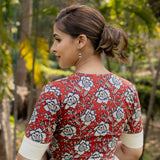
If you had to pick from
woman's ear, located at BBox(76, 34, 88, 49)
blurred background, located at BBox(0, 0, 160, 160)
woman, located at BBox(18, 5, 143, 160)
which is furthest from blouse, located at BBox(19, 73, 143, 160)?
blurred background, located at BBox(0, 0, 160, 160)

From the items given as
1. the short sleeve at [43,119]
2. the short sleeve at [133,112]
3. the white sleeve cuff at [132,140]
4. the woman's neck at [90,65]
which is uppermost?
the woman's neck at [90,65]

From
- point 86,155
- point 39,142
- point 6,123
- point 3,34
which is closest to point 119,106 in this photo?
point 86,155

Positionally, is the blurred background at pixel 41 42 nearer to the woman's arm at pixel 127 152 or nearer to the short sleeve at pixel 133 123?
the short sleeve at pixel 133 123

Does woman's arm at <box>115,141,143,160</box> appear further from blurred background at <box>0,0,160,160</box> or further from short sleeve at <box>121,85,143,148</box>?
blurred background at <box>0,0,160,160</box>

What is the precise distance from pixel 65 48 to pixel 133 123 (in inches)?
Result: 18.5

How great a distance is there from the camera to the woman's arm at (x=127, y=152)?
1.16m

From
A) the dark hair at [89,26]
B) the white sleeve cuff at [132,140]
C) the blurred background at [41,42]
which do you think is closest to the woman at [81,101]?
the dark hair at [89,26]

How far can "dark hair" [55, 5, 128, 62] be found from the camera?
2.98 feet

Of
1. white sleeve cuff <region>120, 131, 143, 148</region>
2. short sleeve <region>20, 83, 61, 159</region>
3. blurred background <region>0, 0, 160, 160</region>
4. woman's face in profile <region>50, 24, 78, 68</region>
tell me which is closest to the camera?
short sleeve <region>20, 83, 61, 159</region>

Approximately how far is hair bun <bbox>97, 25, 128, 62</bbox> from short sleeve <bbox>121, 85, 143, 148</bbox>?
0.59 feet

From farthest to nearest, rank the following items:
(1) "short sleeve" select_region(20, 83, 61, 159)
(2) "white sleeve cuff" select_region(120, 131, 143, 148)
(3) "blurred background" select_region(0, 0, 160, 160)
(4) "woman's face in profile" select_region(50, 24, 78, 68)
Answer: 1. (3) "blurred background" select_region(0, 0, 160, 160)
2. (2) "white sleeve cuff" select_region(120, 131, 143, 148)
3. (4) "woman's face in profile" select_region(50, 24, 78, 68)
4. (1) "short sleeve" select_region(20, 83, 61, 159)

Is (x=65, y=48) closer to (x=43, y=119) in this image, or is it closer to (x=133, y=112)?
(x=43, y=119)

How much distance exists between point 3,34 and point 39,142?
1631 mm

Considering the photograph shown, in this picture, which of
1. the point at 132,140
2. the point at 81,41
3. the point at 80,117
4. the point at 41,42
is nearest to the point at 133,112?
the point at 132,140
